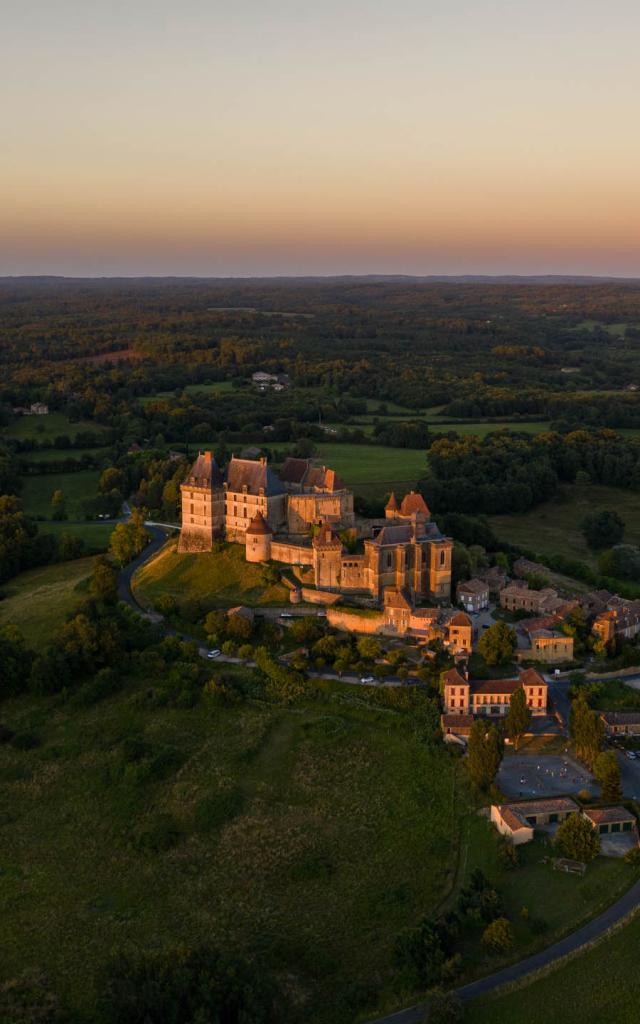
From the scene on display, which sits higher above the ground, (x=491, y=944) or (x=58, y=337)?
(x=58, y=337)

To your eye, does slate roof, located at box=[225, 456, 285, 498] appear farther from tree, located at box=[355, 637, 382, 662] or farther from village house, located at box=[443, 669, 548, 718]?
village house, located at box=[443, 669, 548, 718]

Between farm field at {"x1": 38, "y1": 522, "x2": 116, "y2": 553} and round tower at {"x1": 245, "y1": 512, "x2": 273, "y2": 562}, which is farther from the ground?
round tower at {"x1": 245, "y1": 512, "x2": 273, "y2": 562}

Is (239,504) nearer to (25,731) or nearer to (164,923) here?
(25,731)

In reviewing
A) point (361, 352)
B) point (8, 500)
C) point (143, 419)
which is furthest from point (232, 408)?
point (361, 352)

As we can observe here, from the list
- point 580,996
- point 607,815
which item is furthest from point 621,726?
point 580,996

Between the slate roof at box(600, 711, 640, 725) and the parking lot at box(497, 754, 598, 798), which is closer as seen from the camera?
the parking lot at box(497, 754, 598, 798)

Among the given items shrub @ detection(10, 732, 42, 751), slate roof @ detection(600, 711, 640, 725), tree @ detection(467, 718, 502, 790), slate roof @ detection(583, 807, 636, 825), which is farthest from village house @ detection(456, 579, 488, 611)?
shrub @ detection(10, 732, 42, 751)

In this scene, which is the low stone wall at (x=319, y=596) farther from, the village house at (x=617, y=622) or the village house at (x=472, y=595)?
the village house at (x=617, y=622)

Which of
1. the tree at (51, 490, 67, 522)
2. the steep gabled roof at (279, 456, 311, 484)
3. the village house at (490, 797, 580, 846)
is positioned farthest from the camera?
the tree at (51, 490, 67, 522)

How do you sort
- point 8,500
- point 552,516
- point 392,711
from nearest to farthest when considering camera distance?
point 392,711
point 8,500
point 552,516
